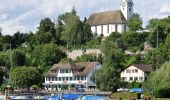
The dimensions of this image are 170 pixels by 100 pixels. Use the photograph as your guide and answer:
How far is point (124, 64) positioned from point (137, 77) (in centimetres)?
438

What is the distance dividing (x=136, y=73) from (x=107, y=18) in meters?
44.9

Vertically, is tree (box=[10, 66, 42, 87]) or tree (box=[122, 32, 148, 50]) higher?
tree (box=[122, 32, 148, 50])

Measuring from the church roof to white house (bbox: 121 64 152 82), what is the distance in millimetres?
37725

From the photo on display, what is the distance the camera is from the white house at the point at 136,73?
102m

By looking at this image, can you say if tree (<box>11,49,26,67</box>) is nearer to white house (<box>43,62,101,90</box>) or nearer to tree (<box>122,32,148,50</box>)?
white house (<box>43,62,101,90</box>)

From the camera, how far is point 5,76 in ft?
374

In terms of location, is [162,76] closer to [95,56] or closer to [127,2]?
[95,56]

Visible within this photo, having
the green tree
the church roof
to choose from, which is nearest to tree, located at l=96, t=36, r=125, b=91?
the green tree

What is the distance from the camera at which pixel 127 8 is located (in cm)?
15050

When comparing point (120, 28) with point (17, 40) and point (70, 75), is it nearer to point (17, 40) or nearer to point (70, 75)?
point (17, 40)

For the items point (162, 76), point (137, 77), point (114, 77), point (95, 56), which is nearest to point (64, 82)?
point (95, 56)

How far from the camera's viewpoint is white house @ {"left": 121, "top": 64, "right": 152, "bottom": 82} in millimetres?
101938

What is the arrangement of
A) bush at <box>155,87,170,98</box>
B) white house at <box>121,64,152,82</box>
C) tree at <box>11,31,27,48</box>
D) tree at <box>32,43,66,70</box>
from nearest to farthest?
bush at <box>155,87,170,98</box>
white house at <box>121,64,152,82</box>
tree at <box>32,43,66,70</box>
tree at <box>11,31,27,48</box>

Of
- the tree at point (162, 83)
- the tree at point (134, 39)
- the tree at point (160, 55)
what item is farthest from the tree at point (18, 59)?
the tree at point (162, 83)
